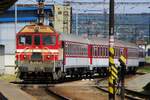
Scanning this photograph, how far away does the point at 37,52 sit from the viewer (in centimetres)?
3212

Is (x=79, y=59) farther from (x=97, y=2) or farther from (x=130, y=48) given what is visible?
(x=97, y=2)

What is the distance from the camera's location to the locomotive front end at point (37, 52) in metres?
31.7

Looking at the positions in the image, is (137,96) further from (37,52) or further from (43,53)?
(37,52)

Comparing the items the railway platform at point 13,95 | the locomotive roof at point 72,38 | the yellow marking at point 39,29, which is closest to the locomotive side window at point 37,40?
the yellow marking at point 39,29

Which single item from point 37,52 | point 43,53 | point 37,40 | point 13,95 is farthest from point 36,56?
point 13,95

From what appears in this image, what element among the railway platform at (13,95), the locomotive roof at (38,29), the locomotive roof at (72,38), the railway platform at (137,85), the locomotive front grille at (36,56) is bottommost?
the railway platform at (137,85)

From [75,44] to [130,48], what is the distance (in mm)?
18010

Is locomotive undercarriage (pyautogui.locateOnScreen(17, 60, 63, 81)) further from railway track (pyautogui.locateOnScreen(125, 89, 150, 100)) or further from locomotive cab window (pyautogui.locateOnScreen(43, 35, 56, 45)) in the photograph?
railway track (pyautogui.locateOnScreen(125, 89, 150, 100))

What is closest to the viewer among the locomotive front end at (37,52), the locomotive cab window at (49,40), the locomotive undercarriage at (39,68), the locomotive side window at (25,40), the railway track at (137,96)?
the railway track at (137,96)

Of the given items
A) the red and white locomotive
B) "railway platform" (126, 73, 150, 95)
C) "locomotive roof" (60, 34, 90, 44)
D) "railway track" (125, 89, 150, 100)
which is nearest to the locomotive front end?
the red and white locomotive

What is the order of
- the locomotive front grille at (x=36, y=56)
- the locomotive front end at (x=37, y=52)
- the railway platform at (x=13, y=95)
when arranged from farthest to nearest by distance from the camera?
the locomotive front grille at (x=36, y=56) < the locomotive front end at (x=37, y=52) < the railway platform at (x=13, y=95)

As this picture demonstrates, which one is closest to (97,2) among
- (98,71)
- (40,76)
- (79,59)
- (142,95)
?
(98,71)

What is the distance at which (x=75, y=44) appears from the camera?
36.4 m

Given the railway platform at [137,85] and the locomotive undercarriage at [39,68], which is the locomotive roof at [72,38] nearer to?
the locomotive undercarriage at [39,68]
